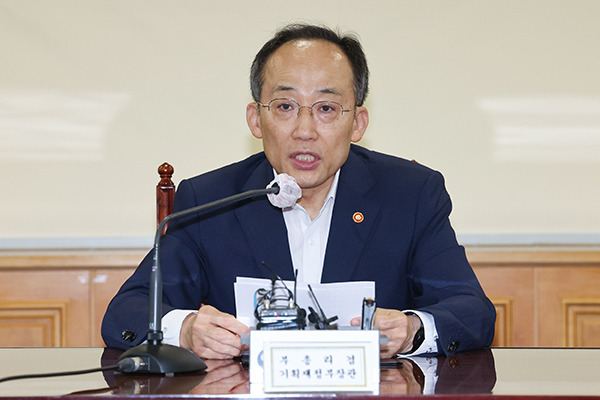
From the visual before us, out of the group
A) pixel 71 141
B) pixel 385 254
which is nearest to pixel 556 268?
pixel 385 254

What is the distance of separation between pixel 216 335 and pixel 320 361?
1.73ft

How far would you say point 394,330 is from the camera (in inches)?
70.5

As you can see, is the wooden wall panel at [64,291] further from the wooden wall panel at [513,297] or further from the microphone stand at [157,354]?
the microphone stand at [157,354]

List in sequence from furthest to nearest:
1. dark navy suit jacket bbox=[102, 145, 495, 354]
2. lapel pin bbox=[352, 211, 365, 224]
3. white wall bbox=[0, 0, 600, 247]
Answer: white wall bbox=[0, 0, 600, 247], lapel pin bbox=[352, 211, 365, 224], dark navy suit jacket bbox=[102, 145, 495, 354]

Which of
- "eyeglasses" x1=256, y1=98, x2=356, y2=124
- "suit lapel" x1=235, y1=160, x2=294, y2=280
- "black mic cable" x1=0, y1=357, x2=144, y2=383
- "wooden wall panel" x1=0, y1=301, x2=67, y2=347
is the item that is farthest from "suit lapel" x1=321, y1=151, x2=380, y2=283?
"wooden wall panel" x1=0, y1=301, x2=67, y2=347

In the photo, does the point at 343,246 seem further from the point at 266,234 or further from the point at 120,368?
the point at 120,368

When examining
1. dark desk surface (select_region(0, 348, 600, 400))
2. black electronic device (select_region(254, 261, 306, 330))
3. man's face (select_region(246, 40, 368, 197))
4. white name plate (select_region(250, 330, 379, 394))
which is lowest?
dark desk surface (select_region(0, 348, 600, 400))

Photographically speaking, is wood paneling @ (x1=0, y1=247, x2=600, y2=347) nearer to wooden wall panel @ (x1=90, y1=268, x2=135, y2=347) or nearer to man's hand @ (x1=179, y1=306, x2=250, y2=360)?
wooden wall panel @ (x1=90, y1=268, x2=135, y2=347)

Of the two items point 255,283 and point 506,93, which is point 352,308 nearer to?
point 255,283

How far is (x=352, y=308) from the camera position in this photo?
1.80m

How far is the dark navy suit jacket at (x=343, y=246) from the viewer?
90.7 inches

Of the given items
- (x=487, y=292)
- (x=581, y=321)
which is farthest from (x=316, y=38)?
(x=581, y=321)

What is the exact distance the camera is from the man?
2324 mm

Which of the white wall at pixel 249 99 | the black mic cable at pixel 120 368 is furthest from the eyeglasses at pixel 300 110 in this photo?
the white wall at pixel 249 99
